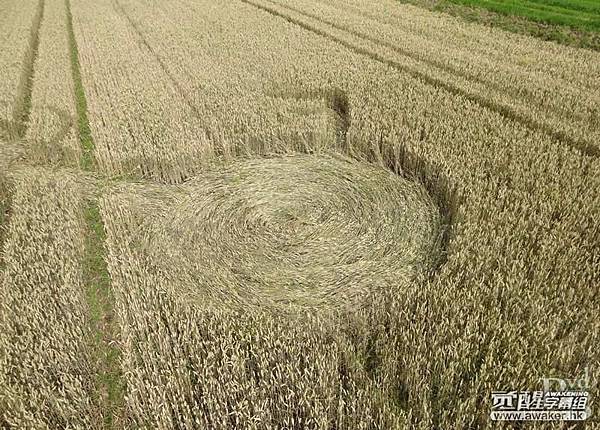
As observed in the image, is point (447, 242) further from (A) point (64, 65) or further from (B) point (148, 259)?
(A) point (64, 65)

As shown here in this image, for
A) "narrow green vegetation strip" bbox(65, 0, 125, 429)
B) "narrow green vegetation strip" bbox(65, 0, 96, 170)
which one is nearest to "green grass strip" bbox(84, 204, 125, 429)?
"narrow green vegetation strip" bbox(65, 0, 125, 429)

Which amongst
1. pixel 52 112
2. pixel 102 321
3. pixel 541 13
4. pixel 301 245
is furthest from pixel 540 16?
pixel 102 321

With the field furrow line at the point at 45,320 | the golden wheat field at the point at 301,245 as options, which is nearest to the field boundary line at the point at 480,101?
the golden wheat field at the point at 301,245

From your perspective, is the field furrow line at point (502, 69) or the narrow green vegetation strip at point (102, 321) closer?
the narrow green vegetation strip at point (102, 321)

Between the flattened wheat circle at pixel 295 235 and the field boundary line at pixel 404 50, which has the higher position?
the field boundary line at pixel 404 50

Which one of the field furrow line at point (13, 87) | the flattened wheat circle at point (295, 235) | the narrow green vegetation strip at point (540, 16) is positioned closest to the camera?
the flattened wheat circle at point (295, 235)

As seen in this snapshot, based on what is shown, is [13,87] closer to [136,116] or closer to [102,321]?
[136,116]

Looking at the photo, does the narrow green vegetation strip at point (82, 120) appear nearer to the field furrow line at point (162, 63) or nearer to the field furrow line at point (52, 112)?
the field furrow line at point (52, 112)

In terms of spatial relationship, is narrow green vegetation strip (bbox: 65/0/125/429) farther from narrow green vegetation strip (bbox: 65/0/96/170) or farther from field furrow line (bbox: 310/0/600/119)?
field furrow line (bbox: 310/0/600/119)
